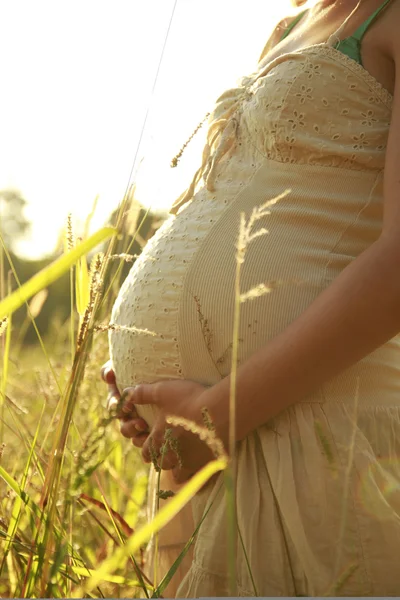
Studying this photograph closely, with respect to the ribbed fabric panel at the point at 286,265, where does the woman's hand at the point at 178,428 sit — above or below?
below

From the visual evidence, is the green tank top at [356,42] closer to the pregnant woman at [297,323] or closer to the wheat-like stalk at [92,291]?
the pregnant woman at [297,323]

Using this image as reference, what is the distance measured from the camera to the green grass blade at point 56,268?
680 mm

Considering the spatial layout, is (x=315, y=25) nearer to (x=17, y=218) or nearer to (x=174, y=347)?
(x=174, y=347)

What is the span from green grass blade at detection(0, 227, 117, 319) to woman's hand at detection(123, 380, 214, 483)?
576 mm

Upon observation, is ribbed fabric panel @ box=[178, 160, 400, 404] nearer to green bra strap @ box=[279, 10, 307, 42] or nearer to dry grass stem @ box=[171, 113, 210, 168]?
dry grass stem @ box=[171, 113, 210, 168]

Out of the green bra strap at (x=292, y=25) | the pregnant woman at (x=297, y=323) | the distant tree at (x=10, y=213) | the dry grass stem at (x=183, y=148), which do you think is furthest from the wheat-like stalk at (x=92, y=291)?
the green bra strap at (x=292, y=25)

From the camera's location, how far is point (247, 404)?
1261 millimetres

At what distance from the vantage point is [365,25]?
147 cm

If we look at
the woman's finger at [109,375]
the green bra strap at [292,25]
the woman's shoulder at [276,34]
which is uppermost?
the woman's shoulder at [276,34]

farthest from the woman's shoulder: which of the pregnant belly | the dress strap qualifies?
the pregnant belly

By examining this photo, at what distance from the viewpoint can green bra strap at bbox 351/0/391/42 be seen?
1457 mm

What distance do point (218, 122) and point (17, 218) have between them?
1.05 m

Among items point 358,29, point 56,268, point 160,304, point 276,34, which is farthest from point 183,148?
point 56,268

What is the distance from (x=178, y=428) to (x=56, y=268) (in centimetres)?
70
